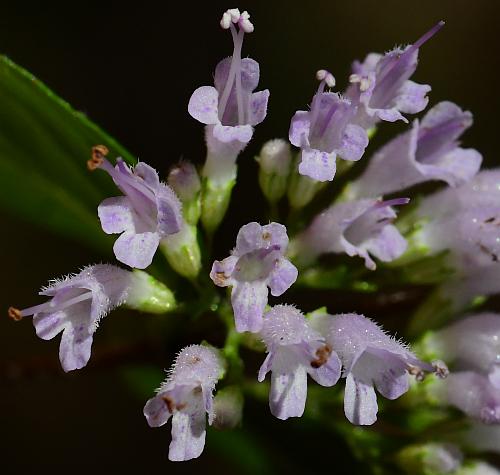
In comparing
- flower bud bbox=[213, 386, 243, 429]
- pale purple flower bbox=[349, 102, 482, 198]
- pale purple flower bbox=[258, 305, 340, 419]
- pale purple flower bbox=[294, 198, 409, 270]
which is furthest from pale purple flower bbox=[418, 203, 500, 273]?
flower bud bbox=[213, 386, 243, 429]

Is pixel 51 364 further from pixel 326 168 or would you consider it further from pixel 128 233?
pixel 326 168

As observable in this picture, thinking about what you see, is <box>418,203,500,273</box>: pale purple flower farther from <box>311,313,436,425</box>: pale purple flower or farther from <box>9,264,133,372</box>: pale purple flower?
<box>9,264,133,372</box>: pale purple flower

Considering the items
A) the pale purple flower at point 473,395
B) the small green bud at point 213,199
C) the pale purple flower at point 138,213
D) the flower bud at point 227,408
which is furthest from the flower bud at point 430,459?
the pale purple flower at point 138,213

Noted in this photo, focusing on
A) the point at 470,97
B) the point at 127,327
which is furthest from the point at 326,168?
the point at 470,97

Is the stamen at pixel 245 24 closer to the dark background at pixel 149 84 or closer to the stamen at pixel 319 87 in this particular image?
the stamen at pixel 319 87

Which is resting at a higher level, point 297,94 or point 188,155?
point 297,94
